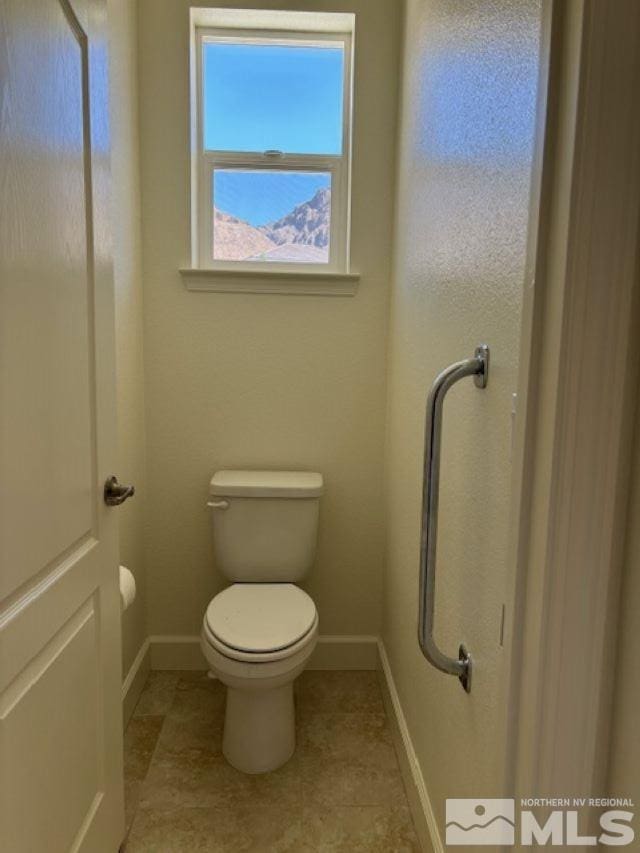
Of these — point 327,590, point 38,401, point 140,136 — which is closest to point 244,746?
point 327,590

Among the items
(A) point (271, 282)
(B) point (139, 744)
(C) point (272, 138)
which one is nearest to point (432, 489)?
(A) point (271, 282)

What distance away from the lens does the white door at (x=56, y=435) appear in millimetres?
752

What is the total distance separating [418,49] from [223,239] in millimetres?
932

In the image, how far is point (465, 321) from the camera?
1.06 meters

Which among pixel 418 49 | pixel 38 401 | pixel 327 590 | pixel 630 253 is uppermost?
pixel 418 49

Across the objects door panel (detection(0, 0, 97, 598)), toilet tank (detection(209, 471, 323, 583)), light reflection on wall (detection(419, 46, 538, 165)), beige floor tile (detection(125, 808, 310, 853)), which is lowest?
beige floor tile (detection(125, 808, 310, 853))

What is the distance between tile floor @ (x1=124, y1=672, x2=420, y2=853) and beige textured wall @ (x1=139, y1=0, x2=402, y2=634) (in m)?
0.36

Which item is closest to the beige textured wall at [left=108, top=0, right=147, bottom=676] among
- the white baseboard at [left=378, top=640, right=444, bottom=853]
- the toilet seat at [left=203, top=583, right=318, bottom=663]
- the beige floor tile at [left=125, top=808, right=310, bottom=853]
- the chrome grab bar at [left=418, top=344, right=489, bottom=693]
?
the toilet seat at [left=203, top=583, right=318, bottom=663]

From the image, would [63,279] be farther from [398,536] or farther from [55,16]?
[398,536]

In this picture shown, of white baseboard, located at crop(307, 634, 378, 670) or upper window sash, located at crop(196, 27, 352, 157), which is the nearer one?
upper window sash, located at crop(196, 27, 352, 157)

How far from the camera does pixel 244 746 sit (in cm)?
154

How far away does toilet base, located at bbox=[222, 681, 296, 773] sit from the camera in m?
1.53

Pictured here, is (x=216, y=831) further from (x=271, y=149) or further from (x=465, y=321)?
(x=271, y=149)

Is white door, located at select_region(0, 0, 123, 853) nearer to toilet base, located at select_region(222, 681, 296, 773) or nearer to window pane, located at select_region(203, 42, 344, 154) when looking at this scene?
toilet base, located at select_region(222, 681, 296, 773)
